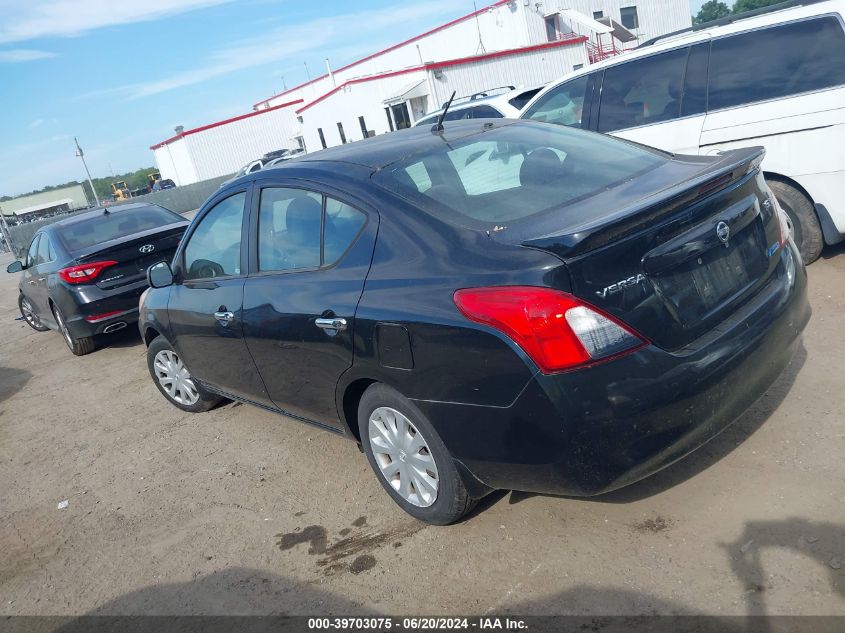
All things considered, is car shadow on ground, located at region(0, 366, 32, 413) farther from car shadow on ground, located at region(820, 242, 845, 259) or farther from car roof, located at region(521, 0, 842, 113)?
car shadow on ground, located at region(820, 242, 845, 259)

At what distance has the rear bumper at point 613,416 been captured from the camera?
2619 mm

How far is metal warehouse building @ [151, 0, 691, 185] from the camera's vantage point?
32.6 meters

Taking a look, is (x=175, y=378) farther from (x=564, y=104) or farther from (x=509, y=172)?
(x=564, y=104)

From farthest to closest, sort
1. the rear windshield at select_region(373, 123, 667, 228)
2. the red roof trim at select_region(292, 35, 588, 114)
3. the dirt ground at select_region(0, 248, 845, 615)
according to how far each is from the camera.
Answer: the red roof trim at select_region(292, 35, 588, 114)
the rear windshield at select_region(373, 123, 667, 228)
the dirt ground at select_region(0, 248, 845, 615)

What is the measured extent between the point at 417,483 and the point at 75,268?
5998 mm

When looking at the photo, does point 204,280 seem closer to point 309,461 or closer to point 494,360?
point 309,461

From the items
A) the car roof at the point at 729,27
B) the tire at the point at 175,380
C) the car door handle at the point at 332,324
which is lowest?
the tire at the point at 175,380

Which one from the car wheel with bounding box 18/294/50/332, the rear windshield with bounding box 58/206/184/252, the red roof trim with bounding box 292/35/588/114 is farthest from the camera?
the red roof trim with bounding box 292/35/588/114

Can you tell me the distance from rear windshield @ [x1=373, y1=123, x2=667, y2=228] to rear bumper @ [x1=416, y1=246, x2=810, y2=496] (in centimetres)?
77

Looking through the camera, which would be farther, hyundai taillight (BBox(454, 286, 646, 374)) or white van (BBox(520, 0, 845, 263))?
white van (BBox(520, 0, 845, 263))

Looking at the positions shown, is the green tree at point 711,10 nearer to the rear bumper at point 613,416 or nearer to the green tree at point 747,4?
the green tree at point 747,4

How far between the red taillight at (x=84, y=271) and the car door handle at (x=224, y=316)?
4099 millimetres

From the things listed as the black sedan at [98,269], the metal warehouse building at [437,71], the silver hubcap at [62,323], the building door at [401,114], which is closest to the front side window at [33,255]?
the black sedan at [98,269]

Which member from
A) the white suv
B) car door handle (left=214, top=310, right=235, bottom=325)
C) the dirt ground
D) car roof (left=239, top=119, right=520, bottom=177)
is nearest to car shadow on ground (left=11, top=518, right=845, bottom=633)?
the dirt ground
